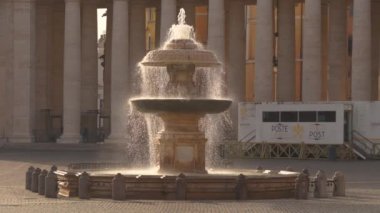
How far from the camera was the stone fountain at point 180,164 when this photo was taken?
3597cm

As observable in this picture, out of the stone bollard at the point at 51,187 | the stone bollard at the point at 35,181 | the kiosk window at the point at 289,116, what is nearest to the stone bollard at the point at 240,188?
the stone bollard at the point at 51,187

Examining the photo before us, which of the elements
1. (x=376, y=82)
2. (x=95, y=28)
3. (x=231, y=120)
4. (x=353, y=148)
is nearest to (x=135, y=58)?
(x=95, y=28)

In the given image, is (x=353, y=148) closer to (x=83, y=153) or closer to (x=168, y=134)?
(x=83, y=153)

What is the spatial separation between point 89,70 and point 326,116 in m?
30.7

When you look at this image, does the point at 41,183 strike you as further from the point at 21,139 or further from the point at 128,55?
the point at 21,139

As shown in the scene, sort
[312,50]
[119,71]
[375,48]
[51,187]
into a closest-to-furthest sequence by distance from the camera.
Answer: [51,187] → [312,50] → [119,71] → [375,48]

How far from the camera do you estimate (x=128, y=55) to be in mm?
90938

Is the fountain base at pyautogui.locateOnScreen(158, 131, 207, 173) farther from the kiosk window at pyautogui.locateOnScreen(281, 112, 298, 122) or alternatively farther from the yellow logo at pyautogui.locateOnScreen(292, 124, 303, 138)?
the kiosk window at pyautogui.locateOnScreen(281, 112, 298, 122)

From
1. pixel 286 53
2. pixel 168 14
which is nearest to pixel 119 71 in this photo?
pixel 168 14

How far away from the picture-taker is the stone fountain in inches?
1416

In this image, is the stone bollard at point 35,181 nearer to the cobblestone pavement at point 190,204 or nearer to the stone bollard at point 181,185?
the cobblestone pavement at point 190,204

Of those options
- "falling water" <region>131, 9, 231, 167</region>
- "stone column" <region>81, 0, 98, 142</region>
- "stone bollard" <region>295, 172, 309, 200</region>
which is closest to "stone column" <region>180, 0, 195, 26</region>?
"stone column" <region>81, 0, 98, 142</region>

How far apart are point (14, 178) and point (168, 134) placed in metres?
13.5

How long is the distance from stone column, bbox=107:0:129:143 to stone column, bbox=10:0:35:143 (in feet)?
25.9
